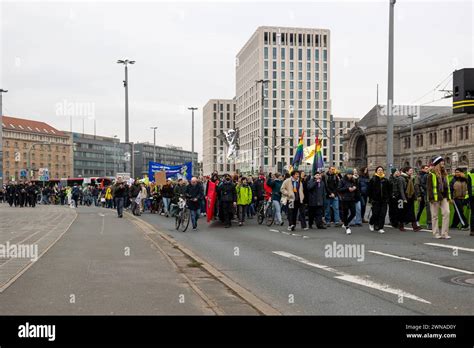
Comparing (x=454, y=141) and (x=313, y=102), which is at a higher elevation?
(x=313, y=102)

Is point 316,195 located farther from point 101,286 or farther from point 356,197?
point 101,286

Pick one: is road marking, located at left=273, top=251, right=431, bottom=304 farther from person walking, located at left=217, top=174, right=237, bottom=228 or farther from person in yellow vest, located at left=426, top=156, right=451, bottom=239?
person walking, located at left=217, top=174, right=237, bottom=228

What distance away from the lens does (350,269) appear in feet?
33.2

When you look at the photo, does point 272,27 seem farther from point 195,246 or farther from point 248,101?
point 195,246

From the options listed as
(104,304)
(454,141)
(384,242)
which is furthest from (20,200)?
(454,141)

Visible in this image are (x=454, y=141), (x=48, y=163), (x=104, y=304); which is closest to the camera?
(x=104, y=304)

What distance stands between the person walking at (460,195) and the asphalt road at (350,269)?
1146 mm

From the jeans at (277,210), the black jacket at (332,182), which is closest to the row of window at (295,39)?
the jeans at (277,210)

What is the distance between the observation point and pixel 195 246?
46.8 ft

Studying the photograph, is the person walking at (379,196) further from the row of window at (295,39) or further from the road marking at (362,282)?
the row of window at (295,39)

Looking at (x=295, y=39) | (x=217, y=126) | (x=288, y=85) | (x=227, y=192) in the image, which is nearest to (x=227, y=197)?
(x=227, y=192)

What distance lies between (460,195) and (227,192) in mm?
7523
